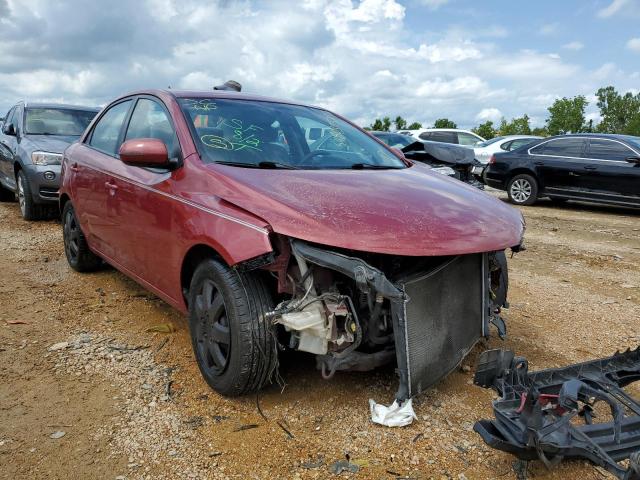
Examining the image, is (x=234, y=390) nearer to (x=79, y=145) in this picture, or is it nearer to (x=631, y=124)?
(x=79, y=145)

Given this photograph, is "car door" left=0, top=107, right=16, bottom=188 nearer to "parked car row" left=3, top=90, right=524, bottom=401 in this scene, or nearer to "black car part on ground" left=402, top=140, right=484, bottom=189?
"parked car row" left=3, top=90, right=524, bottom=401

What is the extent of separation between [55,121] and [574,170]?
9.00 meters

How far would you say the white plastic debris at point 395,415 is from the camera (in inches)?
102

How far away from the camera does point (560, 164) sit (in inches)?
400

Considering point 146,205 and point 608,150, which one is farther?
point 608,150

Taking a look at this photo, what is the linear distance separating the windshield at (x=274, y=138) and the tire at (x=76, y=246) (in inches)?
79.4

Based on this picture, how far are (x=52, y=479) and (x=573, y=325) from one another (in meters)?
3.57

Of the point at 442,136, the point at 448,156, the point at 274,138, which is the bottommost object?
the point at 448,156

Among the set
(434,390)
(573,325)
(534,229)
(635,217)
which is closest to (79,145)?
(434,390)

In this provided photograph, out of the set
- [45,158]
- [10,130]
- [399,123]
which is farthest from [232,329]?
[399,123]

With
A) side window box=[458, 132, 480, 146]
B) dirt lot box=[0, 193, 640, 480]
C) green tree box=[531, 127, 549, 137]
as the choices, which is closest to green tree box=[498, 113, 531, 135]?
green tree box=[531, 127, 549, 137]

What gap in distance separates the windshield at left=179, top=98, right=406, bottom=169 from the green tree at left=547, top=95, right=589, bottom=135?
138 ft

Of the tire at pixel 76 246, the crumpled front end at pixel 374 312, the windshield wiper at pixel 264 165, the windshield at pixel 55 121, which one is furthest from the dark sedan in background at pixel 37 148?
the crumpled front end at pixel 374 312

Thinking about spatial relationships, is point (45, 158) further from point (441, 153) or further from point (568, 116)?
point (568, 116)
